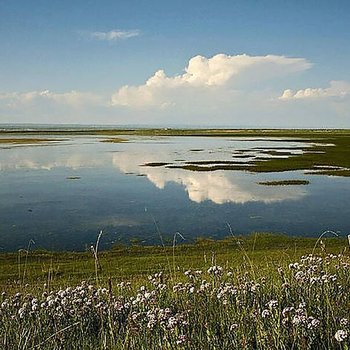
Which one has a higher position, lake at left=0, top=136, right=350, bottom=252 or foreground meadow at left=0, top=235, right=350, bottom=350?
foreground meadow at left=0, top=235, right=350, bottom=350

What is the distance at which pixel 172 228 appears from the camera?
2377 cm

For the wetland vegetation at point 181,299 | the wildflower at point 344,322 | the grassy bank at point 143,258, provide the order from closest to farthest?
1. the wildflower at point 344,322
2. the wetland vegetation at point 181,299
3. the grassy bank at point 143,258

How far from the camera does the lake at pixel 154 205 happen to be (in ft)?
75.1

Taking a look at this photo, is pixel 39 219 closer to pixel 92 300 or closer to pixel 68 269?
pixel 68 269

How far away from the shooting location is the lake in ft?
75.1

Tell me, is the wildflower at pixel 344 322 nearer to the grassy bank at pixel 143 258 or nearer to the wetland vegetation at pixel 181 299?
the wetland vegetation at pixel 181 299

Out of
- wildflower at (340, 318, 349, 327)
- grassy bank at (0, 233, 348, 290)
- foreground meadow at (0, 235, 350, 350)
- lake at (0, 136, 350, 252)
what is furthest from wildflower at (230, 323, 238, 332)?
grassy bank at (0, 233, 348, 290)

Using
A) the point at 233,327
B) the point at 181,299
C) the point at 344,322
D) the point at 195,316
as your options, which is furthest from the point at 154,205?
the point at 344,322

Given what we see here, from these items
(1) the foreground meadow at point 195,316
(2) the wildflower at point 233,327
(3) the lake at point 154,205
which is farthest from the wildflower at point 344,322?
(3) the lake at point 154,205

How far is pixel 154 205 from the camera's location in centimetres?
2969

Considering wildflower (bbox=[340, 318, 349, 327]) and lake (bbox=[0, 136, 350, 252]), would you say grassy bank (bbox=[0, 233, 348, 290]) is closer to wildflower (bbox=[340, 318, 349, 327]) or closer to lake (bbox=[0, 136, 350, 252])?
lake (bbox=[0, 136, 350, 252])

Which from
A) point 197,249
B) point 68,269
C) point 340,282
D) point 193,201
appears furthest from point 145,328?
point 193,201

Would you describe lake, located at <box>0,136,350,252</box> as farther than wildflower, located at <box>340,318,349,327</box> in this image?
Yes

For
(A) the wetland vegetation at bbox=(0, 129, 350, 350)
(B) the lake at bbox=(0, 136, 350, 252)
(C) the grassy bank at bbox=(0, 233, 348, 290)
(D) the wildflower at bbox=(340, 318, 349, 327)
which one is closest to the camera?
(D) the wildflower at bbox=(340, 318, 349, 327)
